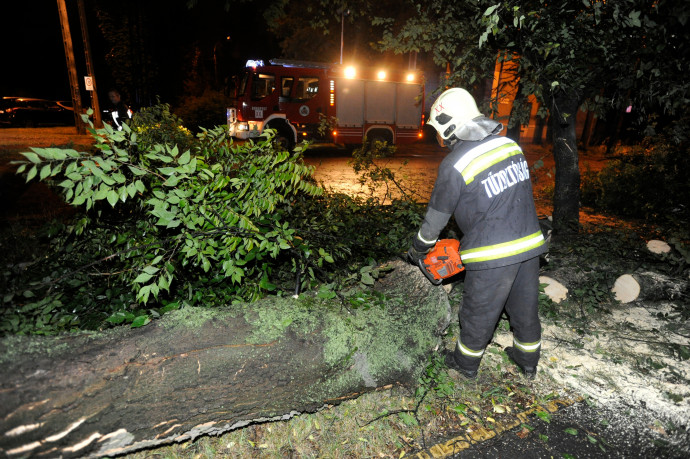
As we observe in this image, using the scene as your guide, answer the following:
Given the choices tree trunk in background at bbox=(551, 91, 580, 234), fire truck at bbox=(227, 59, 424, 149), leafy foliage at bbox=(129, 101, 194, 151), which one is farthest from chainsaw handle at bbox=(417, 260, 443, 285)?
fire truck at bbox=(227, 59, 424, 149)

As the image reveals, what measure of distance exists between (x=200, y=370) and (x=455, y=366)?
1813 millimetres

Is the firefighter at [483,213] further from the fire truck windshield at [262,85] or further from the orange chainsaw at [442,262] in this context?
the fire truck windshield at [262,85]

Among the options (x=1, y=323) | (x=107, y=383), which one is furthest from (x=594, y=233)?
(x=1, y=323)

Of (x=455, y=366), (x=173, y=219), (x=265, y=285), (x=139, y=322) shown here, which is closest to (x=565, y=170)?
(x=455, y=366)

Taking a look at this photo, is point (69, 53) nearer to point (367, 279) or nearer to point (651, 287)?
point (367, 279)

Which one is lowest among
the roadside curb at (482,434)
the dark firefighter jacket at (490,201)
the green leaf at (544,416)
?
the roadside curb at (482,434)

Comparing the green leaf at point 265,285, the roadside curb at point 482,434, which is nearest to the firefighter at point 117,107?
the green leaf at point 265,285

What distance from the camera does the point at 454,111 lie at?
2.49 m

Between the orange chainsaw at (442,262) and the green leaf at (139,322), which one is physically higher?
the orange chainsaw at (442,262)

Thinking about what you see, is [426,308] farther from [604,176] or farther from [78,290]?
[604,176]

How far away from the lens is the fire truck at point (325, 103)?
1183cm

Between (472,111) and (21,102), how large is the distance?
882 inches

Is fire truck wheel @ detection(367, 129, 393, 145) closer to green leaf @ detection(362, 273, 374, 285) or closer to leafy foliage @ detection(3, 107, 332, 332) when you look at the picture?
leafy foliage @ detection(3, 107, 332, 332)

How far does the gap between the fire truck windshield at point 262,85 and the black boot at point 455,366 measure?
10.8 metres
